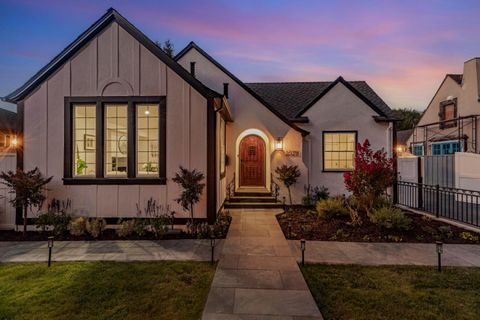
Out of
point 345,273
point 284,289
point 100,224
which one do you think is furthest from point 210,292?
point 100,224

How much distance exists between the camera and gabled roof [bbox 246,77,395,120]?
12.0 meters

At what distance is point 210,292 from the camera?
3887 mm

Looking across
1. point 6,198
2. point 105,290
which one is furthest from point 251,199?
point 6,198

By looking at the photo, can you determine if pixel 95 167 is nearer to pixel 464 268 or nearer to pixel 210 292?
pixel 210 292

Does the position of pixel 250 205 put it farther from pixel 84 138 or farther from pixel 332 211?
pixel 84 138

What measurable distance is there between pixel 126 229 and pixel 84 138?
310 cm

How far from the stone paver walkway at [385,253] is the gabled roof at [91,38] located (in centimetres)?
496

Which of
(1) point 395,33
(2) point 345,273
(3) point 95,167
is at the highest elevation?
(1) point 395,33

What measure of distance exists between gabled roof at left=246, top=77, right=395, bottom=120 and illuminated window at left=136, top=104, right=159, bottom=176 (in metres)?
6.62

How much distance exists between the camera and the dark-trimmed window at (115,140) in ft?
25.0

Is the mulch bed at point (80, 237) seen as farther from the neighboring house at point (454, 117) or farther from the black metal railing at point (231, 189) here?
the neighboring house at point (454, 117)

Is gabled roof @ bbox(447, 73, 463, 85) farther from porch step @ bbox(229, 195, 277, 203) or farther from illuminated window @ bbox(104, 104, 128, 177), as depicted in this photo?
illuminated window @ bbox(104, 104, 128, 177)

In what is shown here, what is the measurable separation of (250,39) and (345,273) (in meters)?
12.6

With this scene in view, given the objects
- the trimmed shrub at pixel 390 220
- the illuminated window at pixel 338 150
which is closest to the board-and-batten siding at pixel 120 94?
the trimmed shrub at pixel 390 220
